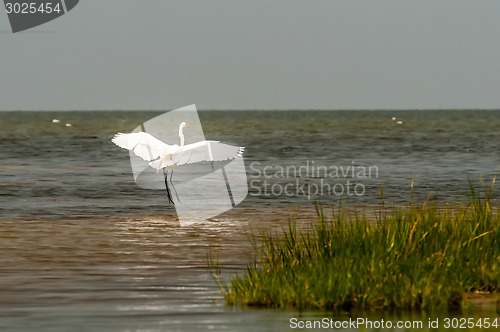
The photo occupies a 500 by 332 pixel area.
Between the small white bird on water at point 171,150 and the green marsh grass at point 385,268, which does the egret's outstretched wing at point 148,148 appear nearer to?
the small white bird on water at point 171,150

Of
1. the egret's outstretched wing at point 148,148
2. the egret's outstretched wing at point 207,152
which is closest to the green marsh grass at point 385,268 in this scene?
the egret's outstretched wing at point 207,152

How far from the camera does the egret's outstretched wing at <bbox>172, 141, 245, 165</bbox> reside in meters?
14.6

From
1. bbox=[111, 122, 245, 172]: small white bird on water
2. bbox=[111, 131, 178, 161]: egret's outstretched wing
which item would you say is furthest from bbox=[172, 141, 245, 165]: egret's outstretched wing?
bbox=[111, 131, 178, 161]: egret's outstretched wing

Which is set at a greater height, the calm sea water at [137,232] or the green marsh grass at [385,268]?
the green marsh grass at [385,268]

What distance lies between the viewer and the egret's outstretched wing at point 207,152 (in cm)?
1461

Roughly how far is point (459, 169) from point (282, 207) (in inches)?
538

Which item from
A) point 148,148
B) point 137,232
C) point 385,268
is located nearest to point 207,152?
point 148,148

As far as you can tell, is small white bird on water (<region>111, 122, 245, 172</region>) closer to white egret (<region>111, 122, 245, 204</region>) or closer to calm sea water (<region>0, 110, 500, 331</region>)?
white egret (<region>111, 122, 245, 204</region>)

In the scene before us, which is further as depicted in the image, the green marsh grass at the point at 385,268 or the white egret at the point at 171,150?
the white egret at the point at 171,150

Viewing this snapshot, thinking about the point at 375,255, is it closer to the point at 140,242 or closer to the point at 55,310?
the point at 55,310

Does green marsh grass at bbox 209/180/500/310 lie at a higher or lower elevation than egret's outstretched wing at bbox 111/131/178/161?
lower

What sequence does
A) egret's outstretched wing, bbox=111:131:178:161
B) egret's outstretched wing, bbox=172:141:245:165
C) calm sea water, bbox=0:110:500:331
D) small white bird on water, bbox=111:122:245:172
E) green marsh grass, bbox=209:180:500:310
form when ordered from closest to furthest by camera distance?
green marsh grass, bbox=209:180:500:310, calm sea water, bbox=0:110:500:331, egret's outstretched wing, bbox=172:141:245:165, small white bird on water, bbox=111:122:245:172, egret's outstretched wing, bbox=111:131:178:161

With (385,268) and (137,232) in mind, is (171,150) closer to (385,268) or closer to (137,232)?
(137,232)

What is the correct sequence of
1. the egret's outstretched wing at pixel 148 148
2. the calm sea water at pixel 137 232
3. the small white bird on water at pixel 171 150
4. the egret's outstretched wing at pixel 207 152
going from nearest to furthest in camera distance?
the calm sea water at pixel 137 232, the egret's outstretched wing at pixel 207 152, the small white bird on water at pixel 171 150, the egret's outstretched wing at pixel 148 148
